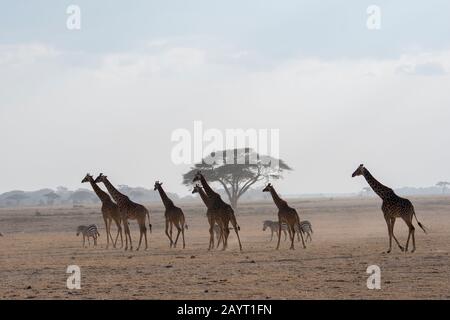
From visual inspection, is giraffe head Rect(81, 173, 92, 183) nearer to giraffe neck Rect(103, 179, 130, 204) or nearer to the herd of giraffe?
the herd of giraffe

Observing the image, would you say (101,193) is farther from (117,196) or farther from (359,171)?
(359,171)

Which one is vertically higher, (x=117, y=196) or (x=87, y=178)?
(x=87, y=178)

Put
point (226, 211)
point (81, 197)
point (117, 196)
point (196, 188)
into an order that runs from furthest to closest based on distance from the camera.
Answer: point (81, 197) < point (117, 196) < point (196, 188) < point (226, 211)

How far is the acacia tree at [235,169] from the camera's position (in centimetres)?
6925

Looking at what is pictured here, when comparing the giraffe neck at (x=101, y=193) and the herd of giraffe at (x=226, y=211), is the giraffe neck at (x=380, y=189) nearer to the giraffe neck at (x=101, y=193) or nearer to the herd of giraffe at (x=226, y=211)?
the herd of giraffe at (x=226, y=211)

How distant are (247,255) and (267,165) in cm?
5084

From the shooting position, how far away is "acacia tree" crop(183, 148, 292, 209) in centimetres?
6925

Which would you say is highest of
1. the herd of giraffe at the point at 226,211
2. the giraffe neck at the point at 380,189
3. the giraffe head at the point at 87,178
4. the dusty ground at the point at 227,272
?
the giraffe head at the point at 87,178

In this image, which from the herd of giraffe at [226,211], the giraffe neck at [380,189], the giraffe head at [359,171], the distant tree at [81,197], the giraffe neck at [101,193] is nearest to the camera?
the herd of giraffe at [226,211]

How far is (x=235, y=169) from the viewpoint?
229ft

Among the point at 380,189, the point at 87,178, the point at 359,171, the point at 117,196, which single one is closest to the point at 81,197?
the point at 87,178

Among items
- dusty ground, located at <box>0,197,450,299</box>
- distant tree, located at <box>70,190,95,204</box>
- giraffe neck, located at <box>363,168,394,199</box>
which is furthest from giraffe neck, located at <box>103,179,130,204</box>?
distant tree, located at <box>70,190,95,204</box>

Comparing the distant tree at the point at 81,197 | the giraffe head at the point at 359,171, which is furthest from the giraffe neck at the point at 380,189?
the distant tree at the point at 81,197

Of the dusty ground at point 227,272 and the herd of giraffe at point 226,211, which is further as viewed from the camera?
the herd of giraffe at point 226,211
